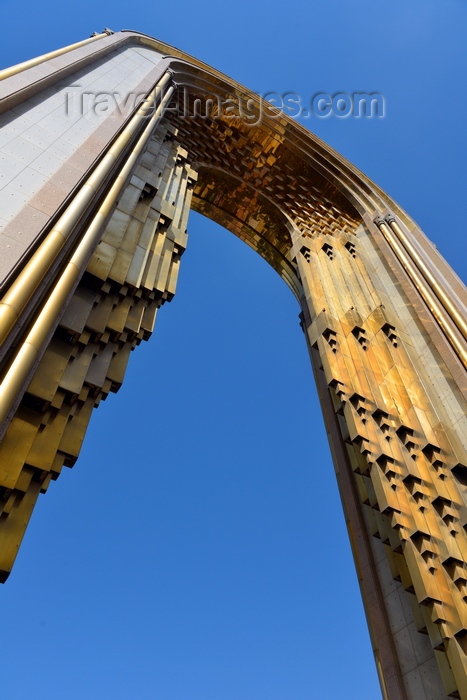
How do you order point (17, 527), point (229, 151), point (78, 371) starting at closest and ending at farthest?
point (17, 527) → point (78, 371) → point (229, 151)

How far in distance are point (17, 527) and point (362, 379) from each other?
7.32 meters

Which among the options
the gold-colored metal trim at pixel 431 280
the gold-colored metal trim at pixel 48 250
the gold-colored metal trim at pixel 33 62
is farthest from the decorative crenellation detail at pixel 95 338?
the gold-colored metal trim at pixel 431 280

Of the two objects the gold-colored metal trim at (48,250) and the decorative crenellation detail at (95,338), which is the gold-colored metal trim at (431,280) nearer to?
the decorative crenellation detail at (95,338)

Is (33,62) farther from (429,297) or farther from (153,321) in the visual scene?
(429,297)

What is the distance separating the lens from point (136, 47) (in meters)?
18.0

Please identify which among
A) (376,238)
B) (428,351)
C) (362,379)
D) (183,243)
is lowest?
(362,379)

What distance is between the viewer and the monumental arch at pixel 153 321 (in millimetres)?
6242

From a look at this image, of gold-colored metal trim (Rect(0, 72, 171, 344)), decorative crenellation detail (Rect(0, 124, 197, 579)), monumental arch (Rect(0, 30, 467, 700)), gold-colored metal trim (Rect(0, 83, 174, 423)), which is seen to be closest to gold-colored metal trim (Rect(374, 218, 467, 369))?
monumental arch (Rect(0, 30, 467, 700))

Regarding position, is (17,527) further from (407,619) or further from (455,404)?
(455,404)

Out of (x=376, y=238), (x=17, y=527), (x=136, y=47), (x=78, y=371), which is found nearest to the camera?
(x=17, y=527)

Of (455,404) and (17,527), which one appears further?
(455,404)

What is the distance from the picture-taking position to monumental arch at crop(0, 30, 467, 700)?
20.5ft

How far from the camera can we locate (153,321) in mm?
9680

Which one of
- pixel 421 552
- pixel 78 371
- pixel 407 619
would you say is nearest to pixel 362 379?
pixel 421 552
